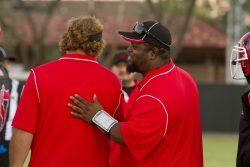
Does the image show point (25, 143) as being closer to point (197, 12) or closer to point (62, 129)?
point (62, 129)

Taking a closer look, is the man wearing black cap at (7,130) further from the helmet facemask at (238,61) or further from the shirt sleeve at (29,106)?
the helmet facemask at (238,61)

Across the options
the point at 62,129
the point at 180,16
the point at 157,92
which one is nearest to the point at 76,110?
the point at 62,129

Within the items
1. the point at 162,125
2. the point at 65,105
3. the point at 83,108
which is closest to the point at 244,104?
the point at 162,125

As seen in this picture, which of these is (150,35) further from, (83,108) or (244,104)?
(244,104)

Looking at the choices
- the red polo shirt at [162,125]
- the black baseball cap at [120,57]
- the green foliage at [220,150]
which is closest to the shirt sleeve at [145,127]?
the red polo shirt at [162,125]

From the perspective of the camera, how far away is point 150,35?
625 centimetres

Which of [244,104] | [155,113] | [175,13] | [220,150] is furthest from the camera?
[175,13]

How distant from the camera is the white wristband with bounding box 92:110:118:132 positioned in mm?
6191

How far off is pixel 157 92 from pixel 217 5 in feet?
132

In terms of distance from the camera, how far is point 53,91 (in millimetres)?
6238

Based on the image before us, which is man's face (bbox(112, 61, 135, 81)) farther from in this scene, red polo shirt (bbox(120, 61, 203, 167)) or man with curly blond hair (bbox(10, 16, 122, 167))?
red polo shirt (bbox(120, 61, 203, 167))

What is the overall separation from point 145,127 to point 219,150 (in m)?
14.4

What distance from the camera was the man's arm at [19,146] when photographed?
6188 mm

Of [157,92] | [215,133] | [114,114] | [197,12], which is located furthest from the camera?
[197,12]
